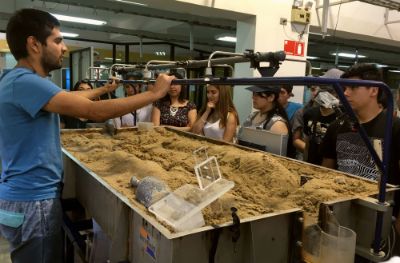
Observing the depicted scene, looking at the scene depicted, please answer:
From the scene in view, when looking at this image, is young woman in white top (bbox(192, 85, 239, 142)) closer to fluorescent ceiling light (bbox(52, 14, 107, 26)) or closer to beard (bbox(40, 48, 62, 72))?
beard (bbox(40, 48, 62, 72))

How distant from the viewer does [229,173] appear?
1.67 metres

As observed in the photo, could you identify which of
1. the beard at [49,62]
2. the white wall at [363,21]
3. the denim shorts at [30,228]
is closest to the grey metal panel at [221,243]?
the denim shorts at [30,228]

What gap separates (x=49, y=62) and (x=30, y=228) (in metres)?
0.67

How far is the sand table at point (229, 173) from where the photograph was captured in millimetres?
1254

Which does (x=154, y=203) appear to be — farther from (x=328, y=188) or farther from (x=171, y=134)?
(x=171, y=134)

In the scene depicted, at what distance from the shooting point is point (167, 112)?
10.2ft

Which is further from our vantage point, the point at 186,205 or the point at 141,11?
the point at 141,11

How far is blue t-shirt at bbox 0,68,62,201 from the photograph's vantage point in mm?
1251

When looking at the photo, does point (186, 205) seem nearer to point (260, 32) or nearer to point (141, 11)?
point (260, 32)

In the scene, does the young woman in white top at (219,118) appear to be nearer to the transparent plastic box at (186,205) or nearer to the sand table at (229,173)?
the sand table at (229,173)

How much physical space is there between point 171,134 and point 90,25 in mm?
Answer: 4456

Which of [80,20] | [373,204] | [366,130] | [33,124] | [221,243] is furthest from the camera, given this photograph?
[80,20]

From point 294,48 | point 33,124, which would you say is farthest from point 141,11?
point 33,124

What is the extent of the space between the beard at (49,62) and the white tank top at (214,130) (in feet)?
5.08
